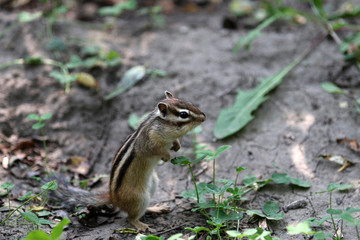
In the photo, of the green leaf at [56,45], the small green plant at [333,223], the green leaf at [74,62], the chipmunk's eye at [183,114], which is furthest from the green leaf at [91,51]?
the small green plant at [333,223]

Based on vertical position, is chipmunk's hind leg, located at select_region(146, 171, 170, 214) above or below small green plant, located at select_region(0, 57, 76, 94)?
below

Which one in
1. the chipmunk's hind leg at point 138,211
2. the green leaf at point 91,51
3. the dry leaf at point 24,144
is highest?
the green leaf at point 91,51

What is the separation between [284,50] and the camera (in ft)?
19.0

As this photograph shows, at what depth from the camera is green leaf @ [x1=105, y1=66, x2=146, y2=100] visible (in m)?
5.28

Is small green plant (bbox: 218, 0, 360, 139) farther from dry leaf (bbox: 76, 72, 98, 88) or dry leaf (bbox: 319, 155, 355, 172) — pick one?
dry leaf (bbox: 76, 72, 98, 88)

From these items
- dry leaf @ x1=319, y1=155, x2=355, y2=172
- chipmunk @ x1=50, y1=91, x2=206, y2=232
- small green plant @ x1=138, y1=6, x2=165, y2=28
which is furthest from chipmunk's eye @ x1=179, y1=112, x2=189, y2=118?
small green plant @ x1=138, y1=6, x2=165, y2=28

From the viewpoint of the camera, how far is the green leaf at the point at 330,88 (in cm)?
467

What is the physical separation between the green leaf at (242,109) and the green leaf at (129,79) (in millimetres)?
1303

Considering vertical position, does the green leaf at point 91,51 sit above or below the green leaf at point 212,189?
above

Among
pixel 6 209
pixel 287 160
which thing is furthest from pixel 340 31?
pixel 6 209

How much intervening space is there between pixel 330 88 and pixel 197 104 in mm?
1586

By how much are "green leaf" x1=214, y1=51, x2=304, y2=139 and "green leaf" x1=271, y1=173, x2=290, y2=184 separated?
0.92 meters

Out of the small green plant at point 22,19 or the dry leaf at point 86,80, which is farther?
the small green plant at point 22,19

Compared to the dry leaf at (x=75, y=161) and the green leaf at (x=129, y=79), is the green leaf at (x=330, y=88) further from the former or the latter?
the dry leaf at (x=75, y=161)
